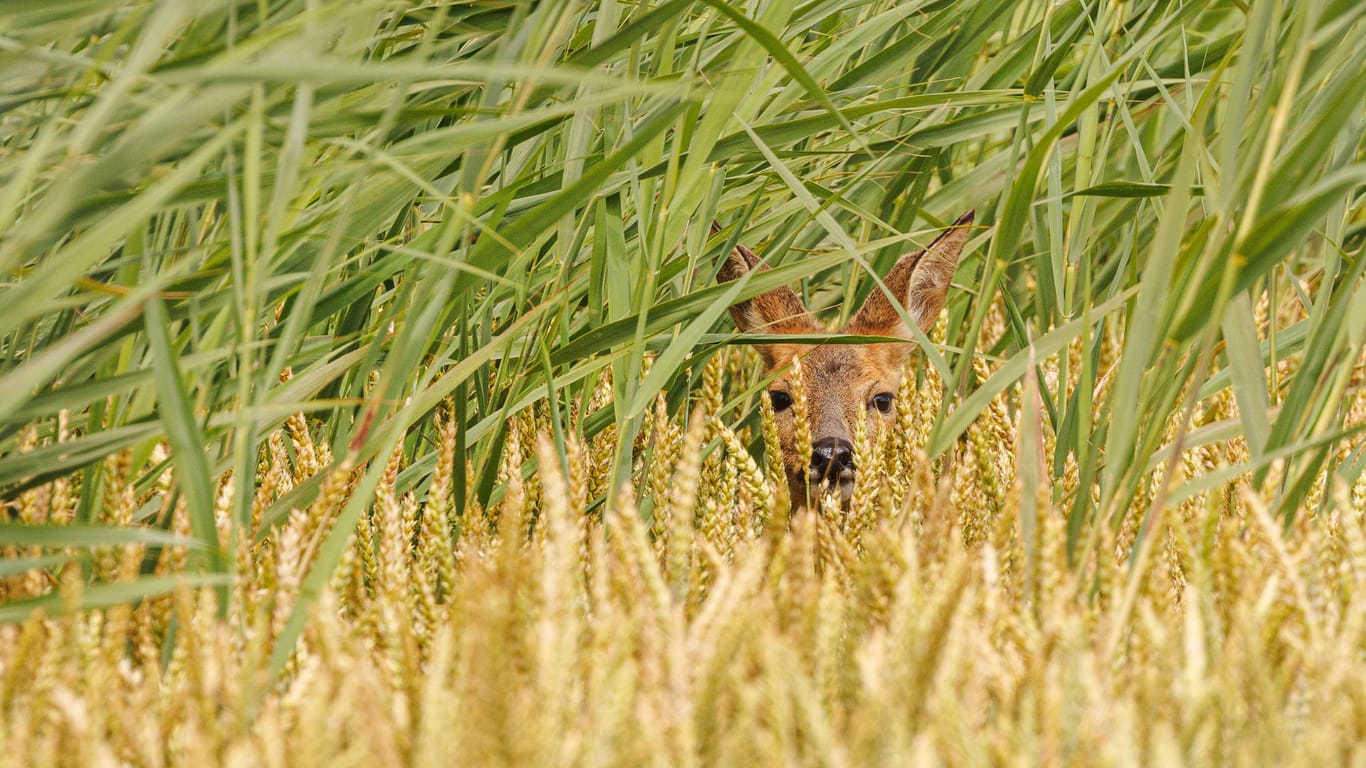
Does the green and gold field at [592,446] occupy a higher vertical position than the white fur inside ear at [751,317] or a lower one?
lower

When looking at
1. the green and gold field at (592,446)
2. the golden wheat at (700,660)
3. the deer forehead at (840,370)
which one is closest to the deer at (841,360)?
the deer forehead at (840,370)

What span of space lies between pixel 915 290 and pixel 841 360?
0.35m

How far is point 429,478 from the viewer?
2893 millimetres

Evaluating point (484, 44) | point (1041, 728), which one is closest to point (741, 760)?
point (1041, 728)

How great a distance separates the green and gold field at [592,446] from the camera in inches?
57.3

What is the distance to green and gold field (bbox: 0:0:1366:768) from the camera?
146cm

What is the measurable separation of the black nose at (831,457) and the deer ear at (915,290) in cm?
40

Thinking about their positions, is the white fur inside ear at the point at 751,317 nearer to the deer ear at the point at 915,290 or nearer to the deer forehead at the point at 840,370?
the deer forehead at the point at 840,370

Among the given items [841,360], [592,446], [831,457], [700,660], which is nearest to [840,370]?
[841,360]

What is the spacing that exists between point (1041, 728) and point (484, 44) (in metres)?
1.60

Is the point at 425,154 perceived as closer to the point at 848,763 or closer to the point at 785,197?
the point at 848,763

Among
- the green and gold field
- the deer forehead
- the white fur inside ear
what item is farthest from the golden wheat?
the white fur inside ear

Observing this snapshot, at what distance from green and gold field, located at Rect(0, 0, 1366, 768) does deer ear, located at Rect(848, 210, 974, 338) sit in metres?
1.34

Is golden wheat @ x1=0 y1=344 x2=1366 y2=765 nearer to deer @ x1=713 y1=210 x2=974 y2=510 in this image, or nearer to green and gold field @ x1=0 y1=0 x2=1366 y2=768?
green and gold field @ x1=0 y1=0 x2=1366 y2=768
